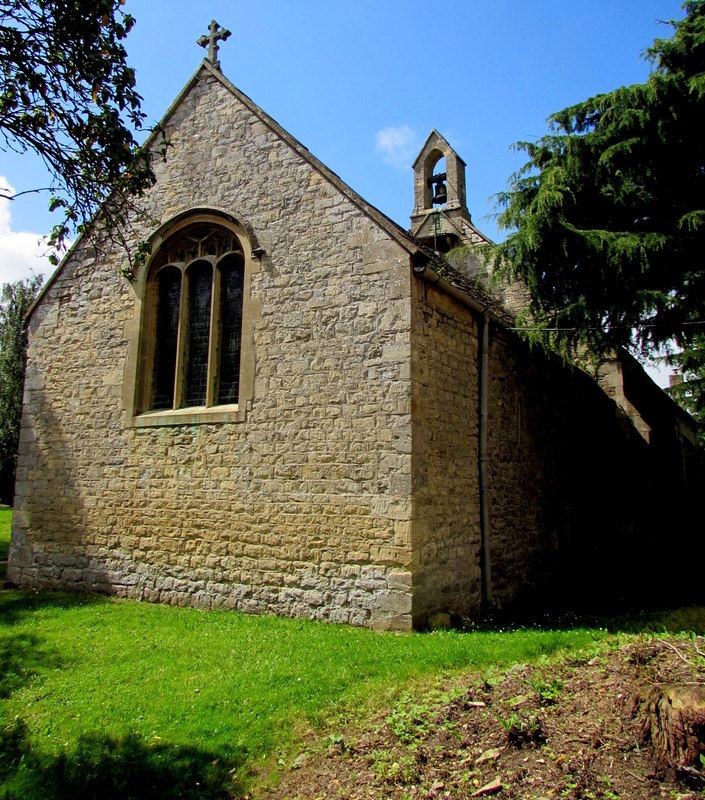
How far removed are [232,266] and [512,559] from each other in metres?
6.87

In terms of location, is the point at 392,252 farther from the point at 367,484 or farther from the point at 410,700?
the point at 410,700

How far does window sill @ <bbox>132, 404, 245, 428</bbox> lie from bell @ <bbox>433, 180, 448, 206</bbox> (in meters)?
8.33

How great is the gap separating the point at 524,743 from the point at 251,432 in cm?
607

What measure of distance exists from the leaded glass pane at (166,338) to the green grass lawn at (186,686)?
373 centimetres

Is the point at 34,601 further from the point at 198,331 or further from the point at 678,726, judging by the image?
the point at 678,726

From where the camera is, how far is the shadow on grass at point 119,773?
451 cm

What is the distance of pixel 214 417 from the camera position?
970cm

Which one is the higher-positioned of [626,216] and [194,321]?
[626,216]

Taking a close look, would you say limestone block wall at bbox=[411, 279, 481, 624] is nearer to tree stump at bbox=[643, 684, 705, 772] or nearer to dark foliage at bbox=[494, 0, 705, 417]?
dark foliage at bbox=[494, 0, 705, 417]

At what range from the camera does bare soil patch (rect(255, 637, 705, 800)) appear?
12.3 feet

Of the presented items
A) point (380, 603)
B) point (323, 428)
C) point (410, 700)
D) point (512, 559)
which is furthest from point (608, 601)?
point (410, 700)

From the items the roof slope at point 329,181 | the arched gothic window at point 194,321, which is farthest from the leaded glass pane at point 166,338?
the roof slope at point 329,181

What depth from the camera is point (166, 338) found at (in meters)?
11.0

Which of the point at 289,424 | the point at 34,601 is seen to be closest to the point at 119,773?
the point at 289,424
